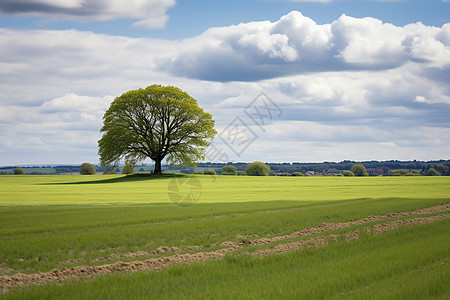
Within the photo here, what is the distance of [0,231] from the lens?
16031mm

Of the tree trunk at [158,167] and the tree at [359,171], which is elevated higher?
the tree trunk at [158,167]

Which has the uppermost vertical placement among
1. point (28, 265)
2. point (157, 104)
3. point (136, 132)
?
point (157, 104)

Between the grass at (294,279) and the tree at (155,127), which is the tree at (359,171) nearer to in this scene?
the tree at (155,127)

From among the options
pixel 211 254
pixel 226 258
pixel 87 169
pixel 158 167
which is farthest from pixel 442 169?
pixel 226 258

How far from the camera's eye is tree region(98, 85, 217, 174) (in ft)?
197

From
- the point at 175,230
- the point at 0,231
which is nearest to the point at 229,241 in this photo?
the point at 175,230

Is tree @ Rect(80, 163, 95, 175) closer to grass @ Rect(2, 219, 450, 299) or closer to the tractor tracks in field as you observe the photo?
the tractor tracks in field

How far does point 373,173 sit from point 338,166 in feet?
62.1

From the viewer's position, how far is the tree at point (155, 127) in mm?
60094

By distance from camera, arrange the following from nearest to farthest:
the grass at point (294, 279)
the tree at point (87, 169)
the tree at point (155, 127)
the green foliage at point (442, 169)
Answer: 1. the grass at point (294, 279)
2. the tree at point (155, 127)
3. the green foliage at point (442, 169)
4. the tree at point (87, 169)

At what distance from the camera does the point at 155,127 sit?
203 feet

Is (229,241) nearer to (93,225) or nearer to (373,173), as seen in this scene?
(93,225)

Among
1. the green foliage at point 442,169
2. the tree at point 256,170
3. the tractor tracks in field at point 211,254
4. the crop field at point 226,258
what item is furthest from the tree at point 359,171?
the tractor tracks in field at point 211,254

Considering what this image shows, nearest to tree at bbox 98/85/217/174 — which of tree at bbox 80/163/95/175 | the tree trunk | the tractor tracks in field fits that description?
the tree trunk
